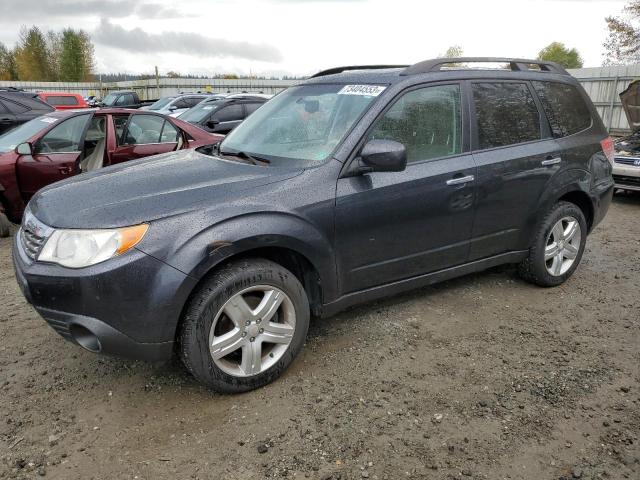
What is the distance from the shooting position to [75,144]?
663 cm

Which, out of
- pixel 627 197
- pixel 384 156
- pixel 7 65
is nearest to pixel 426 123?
pixel 384 156

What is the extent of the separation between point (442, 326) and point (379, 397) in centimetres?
108

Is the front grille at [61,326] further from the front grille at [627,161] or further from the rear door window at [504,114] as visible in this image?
the front grille at [627,161]

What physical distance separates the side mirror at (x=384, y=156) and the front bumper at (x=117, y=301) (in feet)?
4.16

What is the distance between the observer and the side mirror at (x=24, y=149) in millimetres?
6156

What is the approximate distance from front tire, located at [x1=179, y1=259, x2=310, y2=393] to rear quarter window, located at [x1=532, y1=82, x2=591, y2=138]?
2693mm

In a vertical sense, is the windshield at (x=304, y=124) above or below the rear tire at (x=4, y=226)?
above

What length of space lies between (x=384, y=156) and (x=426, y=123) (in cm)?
71

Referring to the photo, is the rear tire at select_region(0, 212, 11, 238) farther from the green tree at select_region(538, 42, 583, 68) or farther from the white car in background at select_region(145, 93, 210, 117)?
the green tree at select_region(538, 42, 583, 68)

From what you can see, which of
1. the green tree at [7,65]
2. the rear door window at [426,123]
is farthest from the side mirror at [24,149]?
the green tree at [7,65]

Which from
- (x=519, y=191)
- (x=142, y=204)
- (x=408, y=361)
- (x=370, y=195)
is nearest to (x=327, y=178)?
(x=370, y=195)

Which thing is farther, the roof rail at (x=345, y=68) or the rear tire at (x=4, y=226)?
the rear tire at (x=4, y=226)

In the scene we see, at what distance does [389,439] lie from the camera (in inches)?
103

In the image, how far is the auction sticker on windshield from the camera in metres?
3.49
